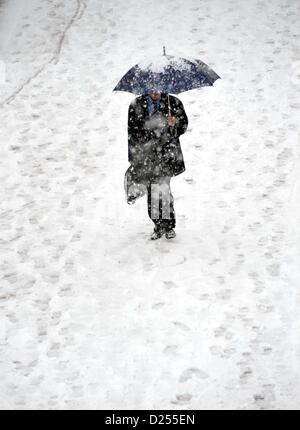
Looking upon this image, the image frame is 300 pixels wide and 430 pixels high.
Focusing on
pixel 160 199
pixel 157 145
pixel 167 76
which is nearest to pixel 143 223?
pixel 160 199

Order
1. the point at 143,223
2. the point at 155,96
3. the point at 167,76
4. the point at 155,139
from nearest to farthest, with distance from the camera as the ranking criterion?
the point at 167,76 → the point at 155,96 → the point at 155,139 → the point at 143,223

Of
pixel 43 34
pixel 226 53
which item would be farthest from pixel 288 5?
pixel 43 34

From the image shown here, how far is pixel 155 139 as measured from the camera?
633cm

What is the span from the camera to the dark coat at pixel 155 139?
20.5 ft

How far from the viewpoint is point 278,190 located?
24.6ft

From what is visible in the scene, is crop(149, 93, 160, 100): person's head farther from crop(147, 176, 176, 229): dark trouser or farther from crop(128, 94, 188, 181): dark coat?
crop(147, 176, 176, 229): dark trouser

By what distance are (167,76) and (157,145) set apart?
30.8 inches

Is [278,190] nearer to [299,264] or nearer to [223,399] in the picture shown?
[299,264]

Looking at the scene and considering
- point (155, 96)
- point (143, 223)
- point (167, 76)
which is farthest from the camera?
point (143, 223)

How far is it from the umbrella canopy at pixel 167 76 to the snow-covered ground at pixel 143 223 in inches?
14.4

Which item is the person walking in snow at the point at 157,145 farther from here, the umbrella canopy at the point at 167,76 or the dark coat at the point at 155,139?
the umbrella canopy at the point at 167,76

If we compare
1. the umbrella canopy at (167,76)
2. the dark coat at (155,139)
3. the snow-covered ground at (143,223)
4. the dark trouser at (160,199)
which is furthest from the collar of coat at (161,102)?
the dark trouser at (160,199)

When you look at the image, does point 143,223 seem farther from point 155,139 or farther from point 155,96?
point 155,96

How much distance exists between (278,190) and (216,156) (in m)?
1.29
